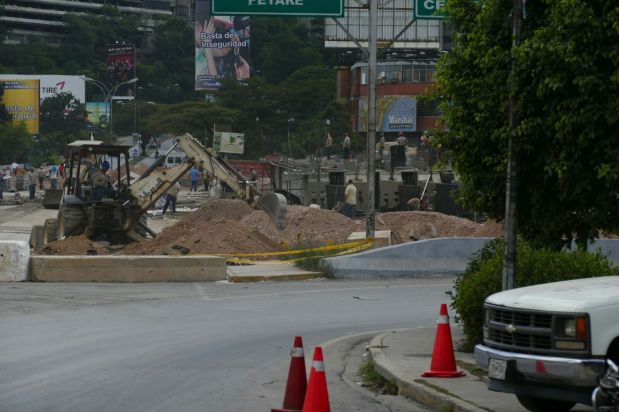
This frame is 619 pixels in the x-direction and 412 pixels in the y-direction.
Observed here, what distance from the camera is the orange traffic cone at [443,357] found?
42.7 feet

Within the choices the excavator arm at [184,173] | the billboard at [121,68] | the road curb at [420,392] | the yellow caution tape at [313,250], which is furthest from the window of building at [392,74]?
the road curb at [420,392]

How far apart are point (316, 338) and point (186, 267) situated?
28.8 feet

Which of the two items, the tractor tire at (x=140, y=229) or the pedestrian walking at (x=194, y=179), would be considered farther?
the pedestrian walking at (x=194, y=179)

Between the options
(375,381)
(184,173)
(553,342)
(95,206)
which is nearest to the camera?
(553,342)

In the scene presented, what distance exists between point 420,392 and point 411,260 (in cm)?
1582

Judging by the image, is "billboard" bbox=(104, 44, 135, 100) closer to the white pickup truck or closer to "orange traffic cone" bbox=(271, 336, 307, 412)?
"orange traffic cone" bbox=(271, 336, 307, 412)

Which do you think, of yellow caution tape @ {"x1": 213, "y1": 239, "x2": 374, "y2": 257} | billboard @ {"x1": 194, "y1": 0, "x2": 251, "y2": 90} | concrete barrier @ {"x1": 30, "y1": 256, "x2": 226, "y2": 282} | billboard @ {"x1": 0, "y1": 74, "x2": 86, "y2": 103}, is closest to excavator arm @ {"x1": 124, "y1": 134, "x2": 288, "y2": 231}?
yellow caution tape @ {"x1": 213, "y1": 239, "x2": 374, "y2": 257}

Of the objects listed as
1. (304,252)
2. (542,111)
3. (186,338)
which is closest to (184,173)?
(304,252)

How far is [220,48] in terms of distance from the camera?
165125mm

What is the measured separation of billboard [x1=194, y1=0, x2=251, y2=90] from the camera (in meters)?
164

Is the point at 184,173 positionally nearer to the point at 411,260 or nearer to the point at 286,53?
the point at 411,260

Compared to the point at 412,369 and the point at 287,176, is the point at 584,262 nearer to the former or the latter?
the point at 412,369

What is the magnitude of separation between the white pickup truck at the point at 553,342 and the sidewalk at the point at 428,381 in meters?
0.72

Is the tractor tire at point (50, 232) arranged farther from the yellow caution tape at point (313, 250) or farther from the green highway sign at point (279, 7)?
the green highway sign at point (279, 7)
